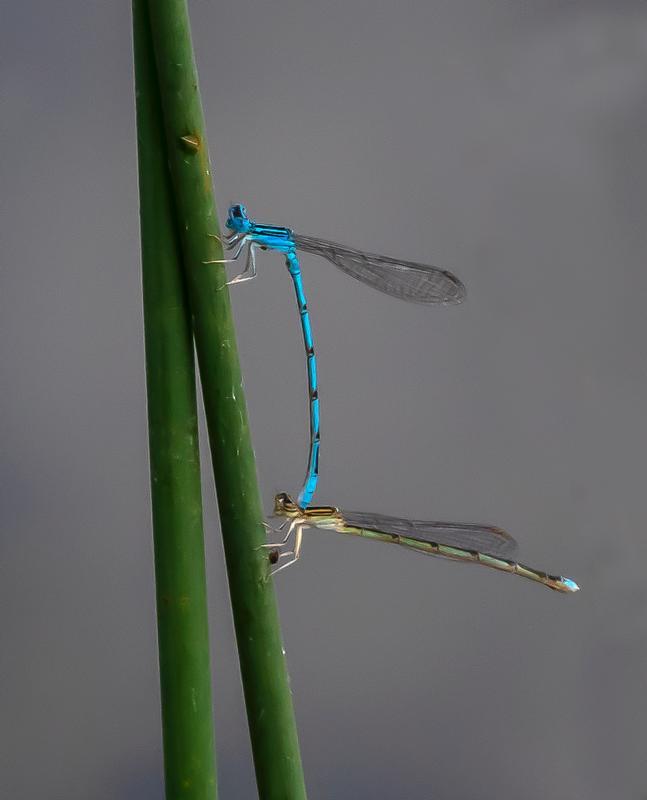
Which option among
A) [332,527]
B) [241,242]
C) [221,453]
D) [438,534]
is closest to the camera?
[221,453]

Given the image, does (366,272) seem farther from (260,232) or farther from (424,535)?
(424,535)

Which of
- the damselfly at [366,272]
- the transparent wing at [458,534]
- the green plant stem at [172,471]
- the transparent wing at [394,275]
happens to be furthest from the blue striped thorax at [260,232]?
the green plant stem at [172,471]

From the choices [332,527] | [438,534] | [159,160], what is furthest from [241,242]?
[159,160]

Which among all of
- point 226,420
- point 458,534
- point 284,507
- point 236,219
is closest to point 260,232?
point 236,219

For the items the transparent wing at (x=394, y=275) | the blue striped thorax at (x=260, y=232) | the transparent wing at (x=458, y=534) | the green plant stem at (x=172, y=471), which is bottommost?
the green plant stem at (x=172, y=471)

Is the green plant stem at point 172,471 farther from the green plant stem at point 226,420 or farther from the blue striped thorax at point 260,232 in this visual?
the blue striped thorax at point 260,232

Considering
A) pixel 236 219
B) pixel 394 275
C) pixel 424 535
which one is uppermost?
pixel 394 275

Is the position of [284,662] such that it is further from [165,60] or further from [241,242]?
[241,242]
